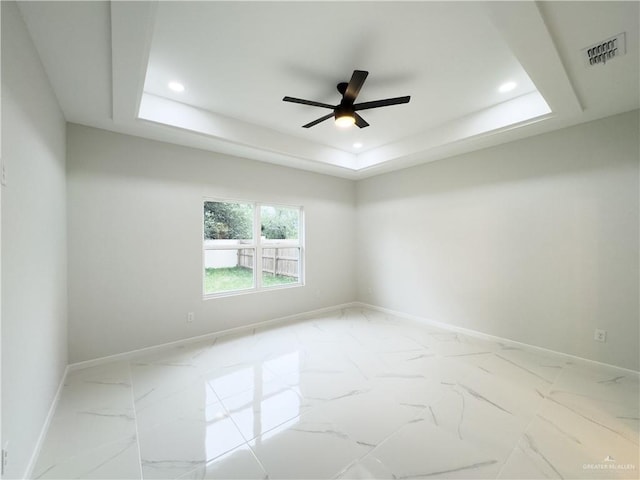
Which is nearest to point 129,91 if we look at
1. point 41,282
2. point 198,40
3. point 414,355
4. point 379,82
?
point 198,40

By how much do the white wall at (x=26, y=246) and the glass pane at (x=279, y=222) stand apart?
7.97 feet

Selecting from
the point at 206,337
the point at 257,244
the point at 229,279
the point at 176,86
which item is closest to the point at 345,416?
the point at 206,337

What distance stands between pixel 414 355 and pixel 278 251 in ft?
8.32

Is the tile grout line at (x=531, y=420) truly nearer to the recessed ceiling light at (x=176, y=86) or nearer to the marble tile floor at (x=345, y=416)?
the marble tile floor at (x=345, y=416)

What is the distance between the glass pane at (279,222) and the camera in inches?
168

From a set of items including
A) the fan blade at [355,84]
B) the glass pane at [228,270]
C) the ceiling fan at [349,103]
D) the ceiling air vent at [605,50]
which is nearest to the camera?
the ceiling air vent at [605,50]

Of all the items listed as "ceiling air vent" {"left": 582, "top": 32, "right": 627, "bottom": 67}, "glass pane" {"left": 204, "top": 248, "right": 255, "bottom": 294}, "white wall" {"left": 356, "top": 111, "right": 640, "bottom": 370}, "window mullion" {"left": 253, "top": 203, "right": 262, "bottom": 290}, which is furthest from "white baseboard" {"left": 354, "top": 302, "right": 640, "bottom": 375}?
"ceiling air vent" {"left": 582, "top": 32, "right": 627, "bottom": 67}

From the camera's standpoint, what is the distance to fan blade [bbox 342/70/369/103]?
2.01 metres

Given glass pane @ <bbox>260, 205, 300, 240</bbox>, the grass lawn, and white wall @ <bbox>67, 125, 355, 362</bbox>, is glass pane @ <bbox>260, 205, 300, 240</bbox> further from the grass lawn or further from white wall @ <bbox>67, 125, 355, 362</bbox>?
the grass lawn

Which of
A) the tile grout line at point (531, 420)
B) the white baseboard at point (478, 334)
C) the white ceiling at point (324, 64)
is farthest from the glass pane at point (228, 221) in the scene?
the tile grout line at point (531, 420)

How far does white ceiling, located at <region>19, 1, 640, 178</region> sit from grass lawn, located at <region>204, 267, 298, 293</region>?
1718mm

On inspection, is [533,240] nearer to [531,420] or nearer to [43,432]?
[531,420]

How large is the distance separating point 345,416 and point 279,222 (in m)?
3.04

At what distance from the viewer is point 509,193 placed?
11.1ft
